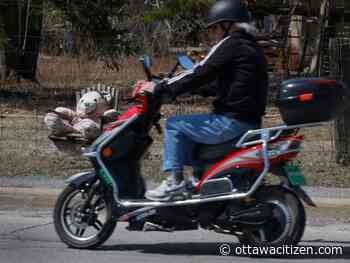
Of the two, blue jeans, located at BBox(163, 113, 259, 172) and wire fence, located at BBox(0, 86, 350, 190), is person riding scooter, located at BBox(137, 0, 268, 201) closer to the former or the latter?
→ blue jeans, located at BBox(163, 113, 259, 172)

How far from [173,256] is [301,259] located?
982 mm

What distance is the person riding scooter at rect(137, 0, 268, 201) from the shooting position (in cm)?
700

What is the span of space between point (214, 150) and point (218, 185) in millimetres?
284

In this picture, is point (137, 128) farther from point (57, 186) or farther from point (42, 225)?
point (57, 186)

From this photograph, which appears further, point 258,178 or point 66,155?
point 66,155

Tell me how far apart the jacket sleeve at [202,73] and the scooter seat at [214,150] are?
0.45 metres

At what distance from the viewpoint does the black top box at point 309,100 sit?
685 centimetres

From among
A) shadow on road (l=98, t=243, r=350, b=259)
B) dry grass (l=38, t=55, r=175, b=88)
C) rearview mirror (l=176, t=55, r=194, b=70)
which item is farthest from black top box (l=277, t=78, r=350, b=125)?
dry grass (l=38, t=55, r=175, b=88)

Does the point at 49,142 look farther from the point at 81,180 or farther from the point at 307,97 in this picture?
the point at 307,97

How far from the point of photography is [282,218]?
696 cm

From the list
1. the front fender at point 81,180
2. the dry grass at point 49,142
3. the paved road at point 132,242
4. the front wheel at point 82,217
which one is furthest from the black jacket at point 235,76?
the dry grass at point 49,142

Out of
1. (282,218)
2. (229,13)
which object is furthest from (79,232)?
(229,13)

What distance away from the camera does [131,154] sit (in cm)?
740

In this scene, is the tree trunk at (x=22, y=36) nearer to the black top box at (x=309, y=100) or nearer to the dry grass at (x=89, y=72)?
the dry grass at (x=89, y=72)
